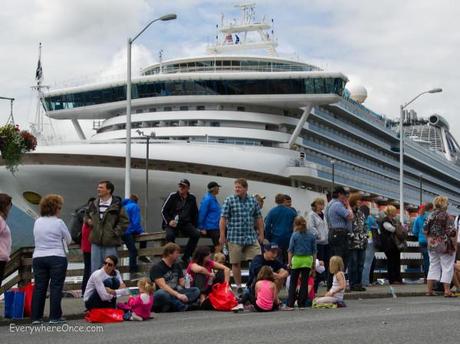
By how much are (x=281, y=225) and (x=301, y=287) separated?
6.63 feet

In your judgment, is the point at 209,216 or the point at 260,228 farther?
the point at 209,216

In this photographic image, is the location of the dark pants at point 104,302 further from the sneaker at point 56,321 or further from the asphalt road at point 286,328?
the sneaker at point 56,321

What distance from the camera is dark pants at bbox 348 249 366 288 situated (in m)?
13.6

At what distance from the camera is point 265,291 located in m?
10.5

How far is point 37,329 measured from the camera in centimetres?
888

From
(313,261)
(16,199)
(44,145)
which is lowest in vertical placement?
(313,261)

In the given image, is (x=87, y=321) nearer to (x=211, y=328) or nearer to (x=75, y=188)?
(x=211, y=328)

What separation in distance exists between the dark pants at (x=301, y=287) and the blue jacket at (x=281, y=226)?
182cm

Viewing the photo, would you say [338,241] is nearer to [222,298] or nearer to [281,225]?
[281,225]

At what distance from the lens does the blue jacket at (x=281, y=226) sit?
13070 millimetres

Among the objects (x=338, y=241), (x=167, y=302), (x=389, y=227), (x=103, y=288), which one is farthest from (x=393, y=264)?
(x=103, y=288)

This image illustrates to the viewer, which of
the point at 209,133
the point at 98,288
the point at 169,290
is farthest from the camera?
the point at 209,133

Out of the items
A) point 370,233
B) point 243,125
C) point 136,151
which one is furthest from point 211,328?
point 243,125

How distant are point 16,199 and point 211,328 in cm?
2661
